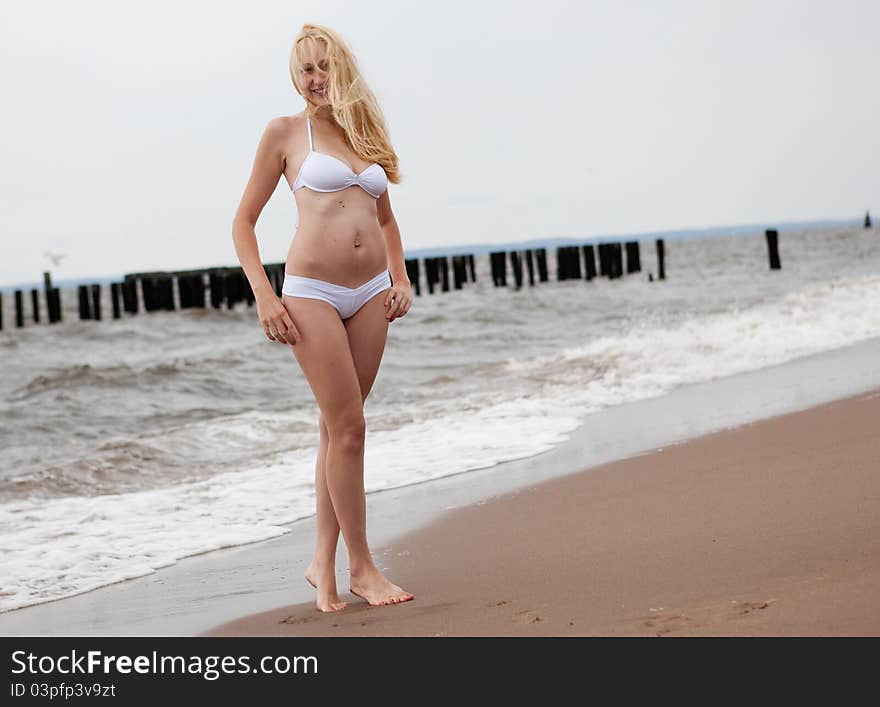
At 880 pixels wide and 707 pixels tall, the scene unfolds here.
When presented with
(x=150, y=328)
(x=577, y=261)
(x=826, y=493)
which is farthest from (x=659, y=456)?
(x=577, y=261)

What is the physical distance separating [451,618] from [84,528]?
297 centimetres

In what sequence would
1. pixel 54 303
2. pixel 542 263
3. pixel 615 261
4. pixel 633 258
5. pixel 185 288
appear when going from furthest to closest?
pixel 633 258 < pixel 615 261 < pixel 542 263 < pixel 185 288 < pixel 54 303

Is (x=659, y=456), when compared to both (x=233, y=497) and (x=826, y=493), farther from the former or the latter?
(x=233, y=497)

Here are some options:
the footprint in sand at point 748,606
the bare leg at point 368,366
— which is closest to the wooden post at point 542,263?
Answer: the bare leg at point 368,366

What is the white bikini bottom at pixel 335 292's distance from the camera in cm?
332

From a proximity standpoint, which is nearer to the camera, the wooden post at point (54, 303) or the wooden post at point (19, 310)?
the wooden post at point (54, 303)

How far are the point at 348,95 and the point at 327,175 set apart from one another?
25 cm

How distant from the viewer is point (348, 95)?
3357 mm

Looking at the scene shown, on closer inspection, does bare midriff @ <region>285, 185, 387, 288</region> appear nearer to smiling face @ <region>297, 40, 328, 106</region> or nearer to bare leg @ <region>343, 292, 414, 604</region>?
bare leg @ <region>343, 292, 414, 604</region>

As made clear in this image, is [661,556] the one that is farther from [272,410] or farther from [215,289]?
[215,289]

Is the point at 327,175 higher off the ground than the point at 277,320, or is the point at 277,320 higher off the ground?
the point at 327,175

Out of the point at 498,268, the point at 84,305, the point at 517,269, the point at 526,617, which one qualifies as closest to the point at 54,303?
the point at 84,305

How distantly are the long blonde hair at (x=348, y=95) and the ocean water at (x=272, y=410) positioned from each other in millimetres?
2117

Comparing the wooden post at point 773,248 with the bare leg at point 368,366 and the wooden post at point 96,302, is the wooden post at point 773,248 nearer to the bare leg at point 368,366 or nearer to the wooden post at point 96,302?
the wooden post at point 96,302
